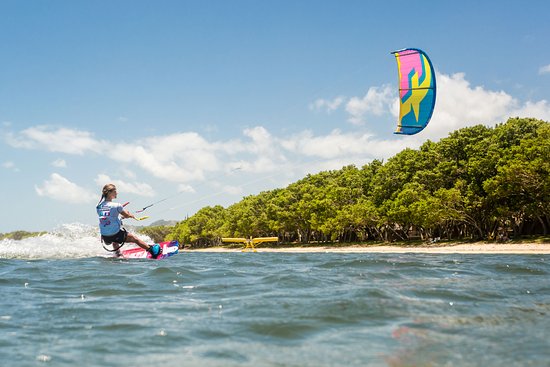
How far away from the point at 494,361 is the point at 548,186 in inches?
1955

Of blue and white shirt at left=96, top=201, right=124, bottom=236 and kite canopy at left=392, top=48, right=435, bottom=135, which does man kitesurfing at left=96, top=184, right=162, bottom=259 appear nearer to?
blue and white shirt at left=96, top=201, right=124, bottom=236

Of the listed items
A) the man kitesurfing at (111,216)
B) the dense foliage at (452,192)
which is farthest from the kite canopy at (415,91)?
the dense foliage at (452,192)

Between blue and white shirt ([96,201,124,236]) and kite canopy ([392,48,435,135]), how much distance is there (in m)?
11.0

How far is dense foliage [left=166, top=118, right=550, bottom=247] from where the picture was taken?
169 ft

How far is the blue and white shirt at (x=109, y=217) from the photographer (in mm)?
16438

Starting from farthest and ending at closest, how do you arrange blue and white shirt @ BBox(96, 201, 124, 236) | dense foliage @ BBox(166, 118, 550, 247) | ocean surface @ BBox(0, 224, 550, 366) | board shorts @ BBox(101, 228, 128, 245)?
dense foliage @ BBox(166, 118, 550, 247) → board shorts @ BBox(101, 228, 128, 245) → blue and white shirt @ BBox(96, 201, 124, 236) → ocean surface @ BBox(0, 224, 550, 366)

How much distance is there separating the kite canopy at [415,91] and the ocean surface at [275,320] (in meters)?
9.13

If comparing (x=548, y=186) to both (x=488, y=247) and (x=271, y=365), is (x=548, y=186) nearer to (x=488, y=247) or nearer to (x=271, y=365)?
(x=488, y=247)

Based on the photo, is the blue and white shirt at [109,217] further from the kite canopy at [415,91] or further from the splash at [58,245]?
the kite canopy at [415,91]

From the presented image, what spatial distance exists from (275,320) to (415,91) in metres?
14.9

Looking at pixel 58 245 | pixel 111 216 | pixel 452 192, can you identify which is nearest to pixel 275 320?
pixel 111 216

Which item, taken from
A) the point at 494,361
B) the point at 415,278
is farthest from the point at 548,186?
A: the point at 494,361

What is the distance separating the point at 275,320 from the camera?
21.0 feet

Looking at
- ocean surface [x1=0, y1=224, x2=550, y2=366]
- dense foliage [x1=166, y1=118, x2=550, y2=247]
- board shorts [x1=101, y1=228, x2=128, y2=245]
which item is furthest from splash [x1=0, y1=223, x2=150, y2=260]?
dense foliage [x1=166, y1=118, x2=550, y2=247]
